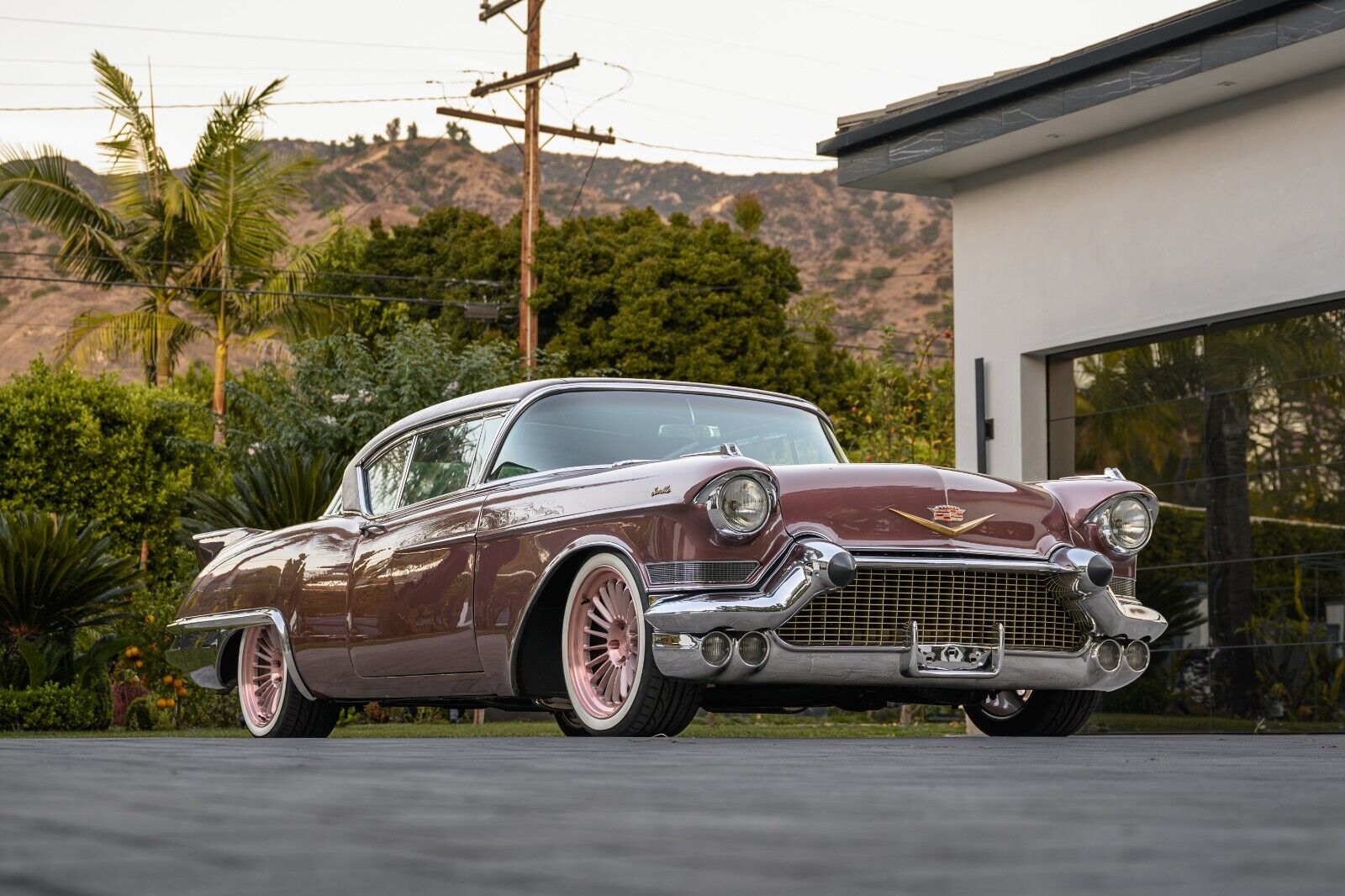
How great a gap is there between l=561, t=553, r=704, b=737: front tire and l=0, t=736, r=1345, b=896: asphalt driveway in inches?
83.8

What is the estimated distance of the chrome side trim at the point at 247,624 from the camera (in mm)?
8727

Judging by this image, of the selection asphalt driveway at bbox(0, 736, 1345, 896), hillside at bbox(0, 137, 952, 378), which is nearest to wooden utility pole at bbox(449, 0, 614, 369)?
asphalt driveway at bbox(0, 736, 1345, 896)

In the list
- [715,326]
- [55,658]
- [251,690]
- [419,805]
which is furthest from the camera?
[715,326]

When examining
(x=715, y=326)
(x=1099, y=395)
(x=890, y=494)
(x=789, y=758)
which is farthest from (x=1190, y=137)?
(x=715, y=326)

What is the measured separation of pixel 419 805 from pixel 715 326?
1743 inches

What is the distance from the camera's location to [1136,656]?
24.5 ft

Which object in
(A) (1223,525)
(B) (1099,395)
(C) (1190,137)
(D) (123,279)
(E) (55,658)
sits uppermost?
(D) (123,279)

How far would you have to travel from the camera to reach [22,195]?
38125 millimetres

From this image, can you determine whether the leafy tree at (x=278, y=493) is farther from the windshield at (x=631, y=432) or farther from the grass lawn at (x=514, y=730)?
the windshield at (x=631, y=432)

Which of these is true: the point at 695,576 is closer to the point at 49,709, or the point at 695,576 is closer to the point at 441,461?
the point at 441,461

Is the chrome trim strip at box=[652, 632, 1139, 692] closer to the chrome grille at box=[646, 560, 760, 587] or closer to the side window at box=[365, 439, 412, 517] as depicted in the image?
the chrome grille at box=[646, 560, 760, 587]

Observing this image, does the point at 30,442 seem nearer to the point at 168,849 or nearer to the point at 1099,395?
the point at 1099,395

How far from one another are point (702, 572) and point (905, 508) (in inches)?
33.6

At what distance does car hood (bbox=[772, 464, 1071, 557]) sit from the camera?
6762 mm
